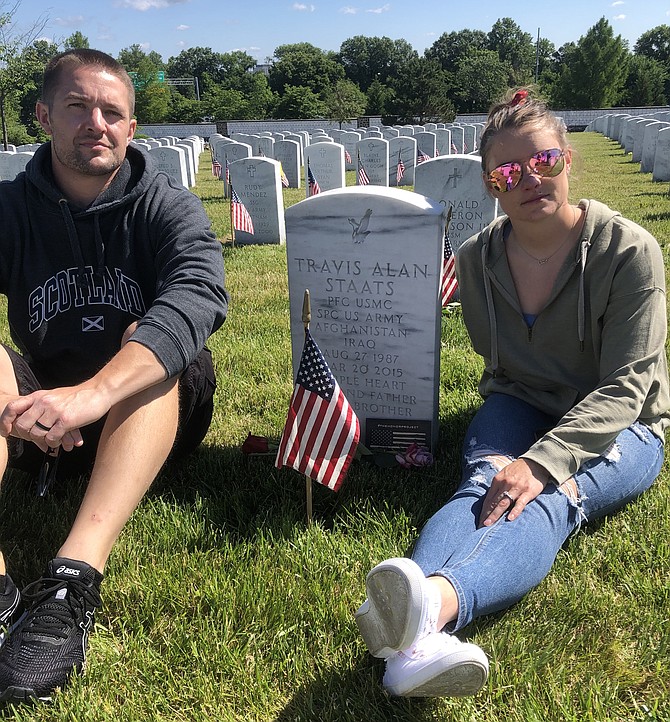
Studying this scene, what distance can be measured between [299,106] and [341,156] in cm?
4062

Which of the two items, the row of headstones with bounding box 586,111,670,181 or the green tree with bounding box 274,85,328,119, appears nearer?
the row of headstones with bounding box 586,111,670,181

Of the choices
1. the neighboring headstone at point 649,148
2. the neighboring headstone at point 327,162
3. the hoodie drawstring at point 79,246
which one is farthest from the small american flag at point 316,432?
the neighboring headstone at point 649,148

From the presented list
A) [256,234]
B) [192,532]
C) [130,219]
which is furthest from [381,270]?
[256,234]

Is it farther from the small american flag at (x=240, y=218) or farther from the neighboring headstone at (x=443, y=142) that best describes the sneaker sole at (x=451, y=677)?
the neighboring headstone at (x=443, y=142)

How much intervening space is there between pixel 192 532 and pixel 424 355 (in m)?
1.29

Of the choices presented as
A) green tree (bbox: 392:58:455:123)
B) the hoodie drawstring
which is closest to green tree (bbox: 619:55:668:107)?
green tree (bbox: 392:58:455:123)

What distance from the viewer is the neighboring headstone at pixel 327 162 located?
478 inches

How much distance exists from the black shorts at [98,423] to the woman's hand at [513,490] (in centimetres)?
121

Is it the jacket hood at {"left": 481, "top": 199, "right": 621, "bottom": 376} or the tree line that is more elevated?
the tree line

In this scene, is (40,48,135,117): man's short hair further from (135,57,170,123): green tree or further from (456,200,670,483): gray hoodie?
(135,57,170,123): green tree

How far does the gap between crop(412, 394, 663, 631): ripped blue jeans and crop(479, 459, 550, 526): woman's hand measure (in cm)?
3

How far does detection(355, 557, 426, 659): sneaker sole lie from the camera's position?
1692 millimetres

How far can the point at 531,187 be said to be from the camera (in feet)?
8.06

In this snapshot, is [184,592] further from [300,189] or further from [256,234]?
[300,189]
